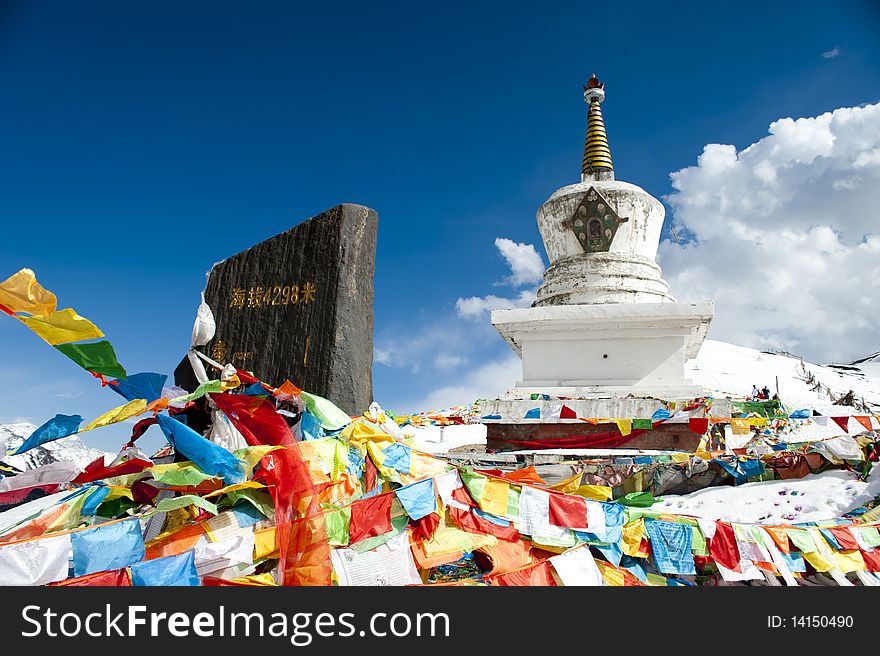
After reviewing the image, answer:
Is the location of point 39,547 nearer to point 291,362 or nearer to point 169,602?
point 169,602

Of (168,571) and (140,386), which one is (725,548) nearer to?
(168,571)

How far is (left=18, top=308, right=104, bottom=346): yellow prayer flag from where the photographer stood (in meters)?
3.77

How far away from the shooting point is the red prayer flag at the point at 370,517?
3.79 m

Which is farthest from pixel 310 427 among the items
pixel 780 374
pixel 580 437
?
pixel 780 374

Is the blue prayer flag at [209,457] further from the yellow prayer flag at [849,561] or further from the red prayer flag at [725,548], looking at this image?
the yellow prayer flag at [849,561]

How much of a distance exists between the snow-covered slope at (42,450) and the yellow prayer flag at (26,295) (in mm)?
4077

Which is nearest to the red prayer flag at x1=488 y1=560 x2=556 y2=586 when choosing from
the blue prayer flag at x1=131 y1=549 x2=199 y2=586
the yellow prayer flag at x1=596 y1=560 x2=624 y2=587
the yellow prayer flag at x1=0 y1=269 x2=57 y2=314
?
the yellow prayer flag at x1=596 y1=560 x2=624 y2=587

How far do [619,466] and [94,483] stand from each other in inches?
204

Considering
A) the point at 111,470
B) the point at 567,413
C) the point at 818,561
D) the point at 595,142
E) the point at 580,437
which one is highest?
the point at 595,142

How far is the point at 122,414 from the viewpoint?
4.39m

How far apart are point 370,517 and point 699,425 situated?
20.8 feet

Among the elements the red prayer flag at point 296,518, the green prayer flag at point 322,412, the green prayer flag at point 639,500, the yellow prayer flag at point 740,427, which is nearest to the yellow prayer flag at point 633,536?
the green prayer flag at point 639,500

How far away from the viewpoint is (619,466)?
21.7ft

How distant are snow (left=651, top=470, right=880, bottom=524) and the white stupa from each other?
428 cm
